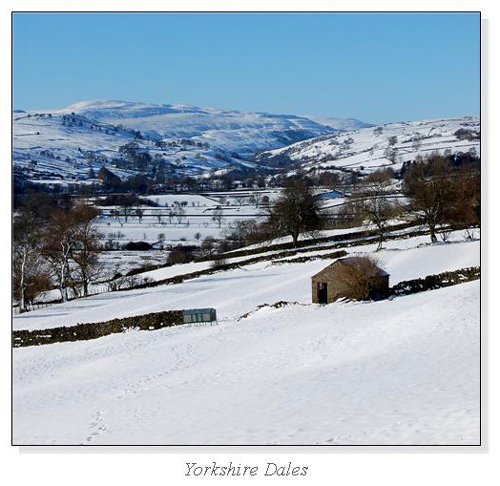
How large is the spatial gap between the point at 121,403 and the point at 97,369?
5.42 meters

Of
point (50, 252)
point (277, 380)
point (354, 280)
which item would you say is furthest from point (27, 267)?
point (277, 380)

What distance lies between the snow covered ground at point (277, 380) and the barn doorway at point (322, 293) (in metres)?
1.10

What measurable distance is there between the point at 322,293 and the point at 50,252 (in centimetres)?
2120

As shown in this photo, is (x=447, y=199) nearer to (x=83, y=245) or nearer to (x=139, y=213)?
(x=83, y=245)

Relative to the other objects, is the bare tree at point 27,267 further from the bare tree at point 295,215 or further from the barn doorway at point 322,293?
the bare tree at point 295,215

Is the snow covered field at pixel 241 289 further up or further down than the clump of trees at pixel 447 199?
further down

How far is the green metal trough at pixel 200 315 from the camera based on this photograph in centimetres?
2703

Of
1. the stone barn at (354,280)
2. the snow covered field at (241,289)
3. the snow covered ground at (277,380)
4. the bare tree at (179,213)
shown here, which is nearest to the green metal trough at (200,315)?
the snow covered ground at (277,380)

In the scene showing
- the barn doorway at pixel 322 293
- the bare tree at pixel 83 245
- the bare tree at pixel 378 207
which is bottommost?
the barn doorway at pixel 322 293

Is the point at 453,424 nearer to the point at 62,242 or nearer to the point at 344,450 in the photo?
the point at 344,450

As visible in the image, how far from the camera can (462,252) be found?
34812 millimetres

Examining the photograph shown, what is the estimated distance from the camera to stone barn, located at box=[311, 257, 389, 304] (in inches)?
1036

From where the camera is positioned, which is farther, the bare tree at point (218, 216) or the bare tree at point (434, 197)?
the bare tree at point (218, 216)
